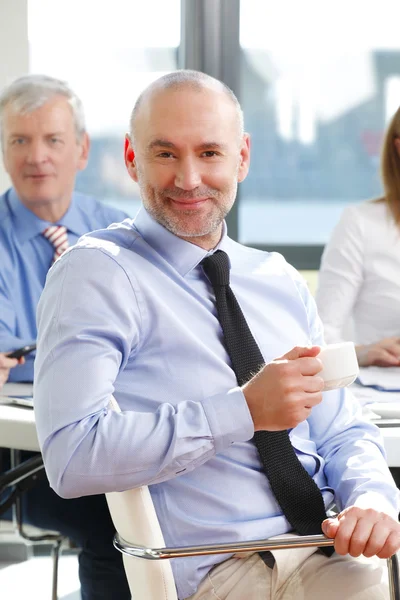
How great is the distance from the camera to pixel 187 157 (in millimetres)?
1533

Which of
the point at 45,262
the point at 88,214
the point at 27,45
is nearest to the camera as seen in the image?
the point at 45,262

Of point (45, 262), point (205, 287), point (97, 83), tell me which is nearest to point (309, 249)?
point (97, 83)

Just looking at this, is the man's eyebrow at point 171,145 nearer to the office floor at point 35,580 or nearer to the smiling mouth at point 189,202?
the smiling mouth at point 189,202

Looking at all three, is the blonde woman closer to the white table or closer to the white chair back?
the white table

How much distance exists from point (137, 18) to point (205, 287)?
3023 millimetres

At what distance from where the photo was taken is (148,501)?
4.43ft

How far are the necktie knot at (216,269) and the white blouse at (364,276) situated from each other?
3.99 ft

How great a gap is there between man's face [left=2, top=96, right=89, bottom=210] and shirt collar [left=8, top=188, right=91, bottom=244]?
0.02 m

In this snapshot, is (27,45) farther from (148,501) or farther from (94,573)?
(148,501)

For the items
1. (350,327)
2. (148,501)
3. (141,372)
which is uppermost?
(141,372)

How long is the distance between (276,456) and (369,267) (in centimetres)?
142

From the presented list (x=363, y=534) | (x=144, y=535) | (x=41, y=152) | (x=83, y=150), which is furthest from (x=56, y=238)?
(x=363, y=534)

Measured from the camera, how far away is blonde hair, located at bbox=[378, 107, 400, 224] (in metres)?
2.84

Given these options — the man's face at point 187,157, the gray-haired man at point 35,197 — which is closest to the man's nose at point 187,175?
the man's face at point 187,157
